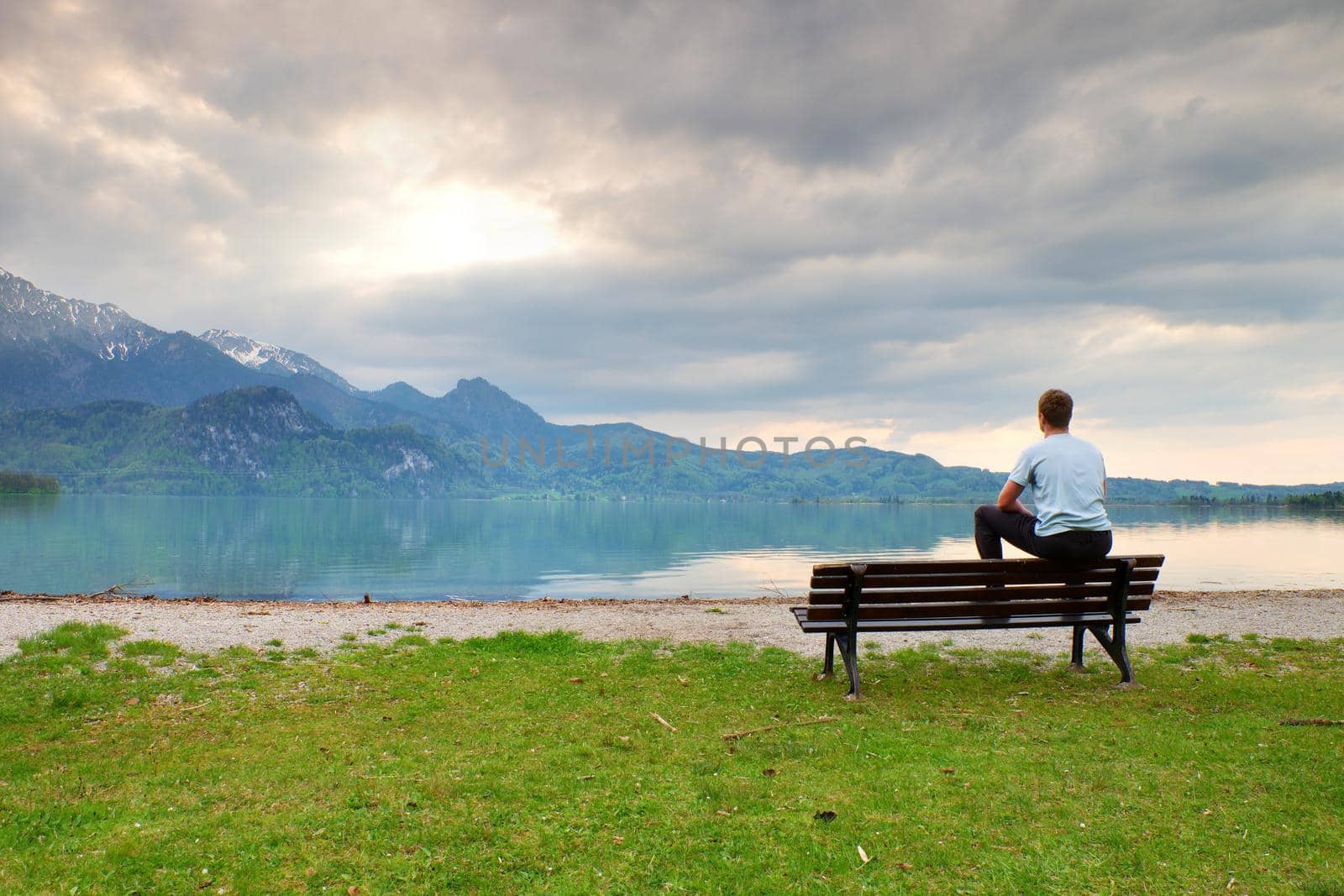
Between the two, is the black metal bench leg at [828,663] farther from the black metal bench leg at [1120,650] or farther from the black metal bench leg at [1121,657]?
the black metal bench leg at [1121,657]

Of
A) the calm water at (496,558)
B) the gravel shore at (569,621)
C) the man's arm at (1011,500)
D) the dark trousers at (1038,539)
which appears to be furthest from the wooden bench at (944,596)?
the calm water at (496,558)

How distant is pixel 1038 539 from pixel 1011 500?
605mm

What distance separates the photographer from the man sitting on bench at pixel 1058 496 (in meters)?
9.37

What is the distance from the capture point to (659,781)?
639 centimetres

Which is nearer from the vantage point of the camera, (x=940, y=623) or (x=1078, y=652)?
(x=940, y=623)

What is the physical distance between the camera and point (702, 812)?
227 inches

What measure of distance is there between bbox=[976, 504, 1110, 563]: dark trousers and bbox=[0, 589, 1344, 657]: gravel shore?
3.72 m

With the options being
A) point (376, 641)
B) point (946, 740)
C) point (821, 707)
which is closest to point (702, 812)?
point (946, 740)

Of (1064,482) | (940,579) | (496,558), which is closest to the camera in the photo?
(1064,482)

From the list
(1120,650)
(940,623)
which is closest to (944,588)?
(940,623)

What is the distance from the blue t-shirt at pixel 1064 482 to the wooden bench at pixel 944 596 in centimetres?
67

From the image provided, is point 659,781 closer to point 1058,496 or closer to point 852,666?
point 852,666

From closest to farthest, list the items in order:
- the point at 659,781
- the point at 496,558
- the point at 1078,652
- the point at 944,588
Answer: the point at 659,781
the point at 944,588
the point at 1078,652
the point at 496,558

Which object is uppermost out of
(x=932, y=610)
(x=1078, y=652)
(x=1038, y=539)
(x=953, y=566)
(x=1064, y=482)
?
(x=1064, y=482)
